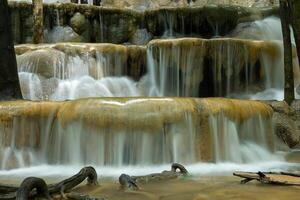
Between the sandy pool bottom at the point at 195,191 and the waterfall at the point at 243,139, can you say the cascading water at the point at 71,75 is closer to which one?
the waterfall at the point at 243,139

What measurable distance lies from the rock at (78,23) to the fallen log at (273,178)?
1362cm

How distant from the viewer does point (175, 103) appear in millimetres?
9469

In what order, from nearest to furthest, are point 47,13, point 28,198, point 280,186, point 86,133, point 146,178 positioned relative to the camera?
point 28,198 → point 280,186 → point 146,178 → point 86,133 → point 47,13

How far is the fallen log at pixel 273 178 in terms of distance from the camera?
6.73 metres

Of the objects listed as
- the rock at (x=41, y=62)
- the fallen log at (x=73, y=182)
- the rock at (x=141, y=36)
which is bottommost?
the fallen log at (x=73, y=182)

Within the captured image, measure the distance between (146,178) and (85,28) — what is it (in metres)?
13.6

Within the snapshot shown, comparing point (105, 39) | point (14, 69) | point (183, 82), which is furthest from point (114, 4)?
point (14, 69)

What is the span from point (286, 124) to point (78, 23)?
10.5 metres

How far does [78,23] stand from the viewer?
2003 cm

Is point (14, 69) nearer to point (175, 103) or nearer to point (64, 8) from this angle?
point (175, 103)

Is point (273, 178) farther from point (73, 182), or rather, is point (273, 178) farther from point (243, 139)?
point (243, 139)

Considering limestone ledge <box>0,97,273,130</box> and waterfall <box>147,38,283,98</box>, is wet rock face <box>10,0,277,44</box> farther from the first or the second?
limestone ledge <box>0,97,273,130</box>

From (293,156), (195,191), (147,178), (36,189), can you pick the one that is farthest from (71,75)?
(36,189)

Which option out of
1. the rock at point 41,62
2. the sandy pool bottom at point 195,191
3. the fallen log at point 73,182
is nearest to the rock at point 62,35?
the rock at point 41,62
